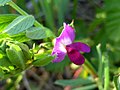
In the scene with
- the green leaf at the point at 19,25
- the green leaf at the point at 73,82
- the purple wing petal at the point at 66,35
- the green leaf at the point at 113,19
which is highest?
the green leaf at the point at 19,25

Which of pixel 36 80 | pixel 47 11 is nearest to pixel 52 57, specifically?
pixel 47 11

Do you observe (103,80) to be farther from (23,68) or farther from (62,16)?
(62,16)

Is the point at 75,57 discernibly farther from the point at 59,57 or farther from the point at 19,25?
the point at 19,25

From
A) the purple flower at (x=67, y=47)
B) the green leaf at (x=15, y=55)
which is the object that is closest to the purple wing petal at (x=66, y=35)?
the purple flower at (x=67, y=47)

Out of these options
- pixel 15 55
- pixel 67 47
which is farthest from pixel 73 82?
pixel 15 55

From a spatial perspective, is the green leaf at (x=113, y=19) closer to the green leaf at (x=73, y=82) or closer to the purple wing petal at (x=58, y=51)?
the green leaf at (x=73, y=82)

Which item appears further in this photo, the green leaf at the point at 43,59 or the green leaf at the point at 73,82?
the green leaf at the point at 73,82
